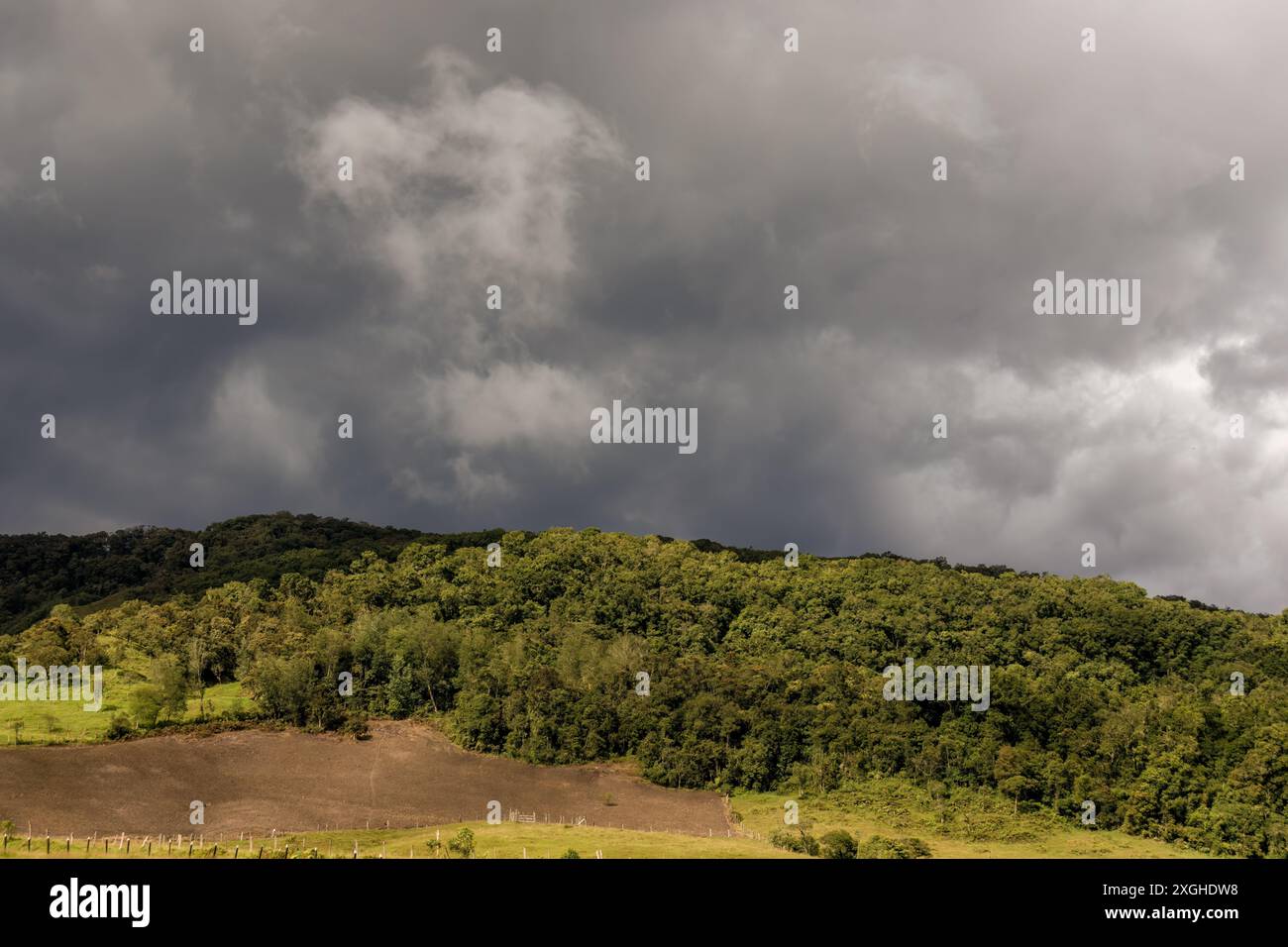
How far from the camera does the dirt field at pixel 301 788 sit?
136 m

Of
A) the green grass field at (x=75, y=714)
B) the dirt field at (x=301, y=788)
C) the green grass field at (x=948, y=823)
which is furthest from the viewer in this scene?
the green grass field at (x=75, y=714)

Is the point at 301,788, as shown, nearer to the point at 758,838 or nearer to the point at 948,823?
the point at 758,838

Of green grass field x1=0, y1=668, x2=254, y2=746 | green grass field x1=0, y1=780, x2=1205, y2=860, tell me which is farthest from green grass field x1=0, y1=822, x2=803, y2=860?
green grass field x1=0, y1=668, x2=254, y2=746

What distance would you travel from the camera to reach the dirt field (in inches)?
5364

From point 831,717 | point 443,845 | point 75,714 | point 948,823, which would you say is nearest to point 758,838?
point 948,823

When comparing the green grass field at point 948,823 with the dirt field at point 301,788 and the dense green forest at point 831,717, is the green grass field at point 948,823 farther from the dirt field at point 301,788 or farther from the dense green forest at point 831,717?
the dirt field at point 301,788

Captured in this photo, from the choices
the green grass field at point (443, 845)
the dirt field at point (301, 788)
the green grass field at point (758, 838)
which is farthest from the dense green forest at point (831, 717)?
the green grass field at point (443, 845)

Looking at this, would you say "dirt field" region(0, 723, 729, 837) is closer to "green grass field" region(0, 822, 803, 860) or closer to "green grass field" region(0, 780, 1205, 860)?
"green grass field" region(0, 780, 1205, 860)

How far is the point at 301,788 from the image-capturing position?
154m

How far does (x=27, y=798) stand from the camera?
135 meters

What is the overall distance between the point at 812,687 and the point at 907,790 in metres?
28.6

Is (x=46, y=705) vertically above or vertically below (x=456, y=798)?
above
